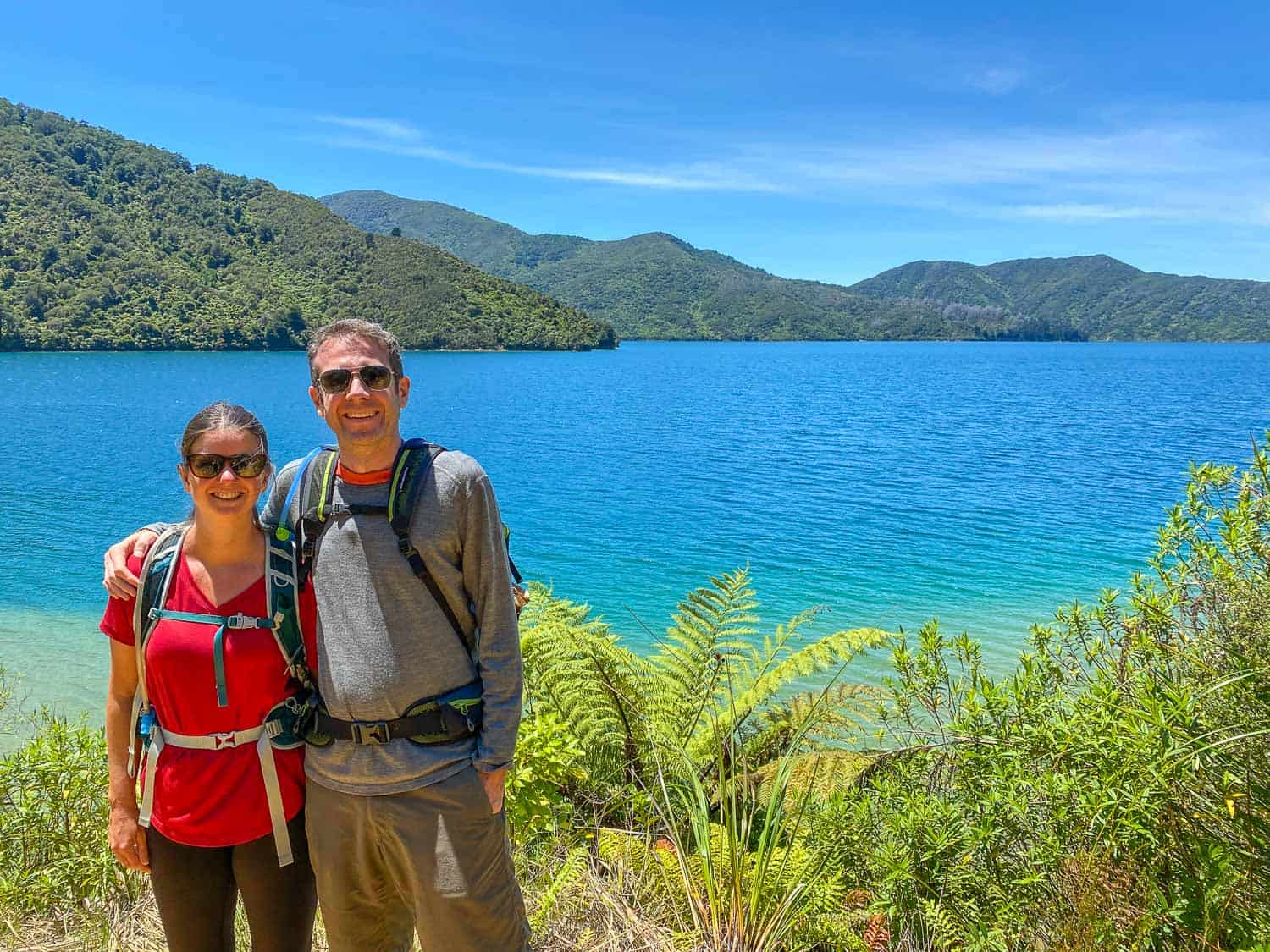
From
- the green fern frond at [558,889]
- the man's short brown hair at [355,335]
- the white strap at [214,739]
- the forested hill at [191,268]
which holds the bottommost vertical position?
the green fern frond at [558,889]

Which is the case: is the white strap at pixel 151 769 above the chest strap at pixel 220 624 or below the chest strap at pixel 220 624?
below

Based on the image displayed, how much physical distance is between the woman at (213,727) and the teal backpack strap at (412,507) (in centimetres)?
35

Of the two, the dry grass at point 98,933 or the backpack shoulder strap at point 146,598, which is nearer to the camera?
the backpack shoulder strap at point 146,598

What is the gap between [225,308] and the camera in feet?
331

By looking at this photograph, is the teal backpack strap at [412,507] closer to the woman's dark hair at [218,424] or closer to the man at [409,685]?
the man at [409,685]

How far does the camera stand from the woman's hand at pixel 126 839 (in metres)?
2.06

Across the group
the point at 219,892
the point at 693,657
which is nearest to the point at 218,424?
the point at 219,892

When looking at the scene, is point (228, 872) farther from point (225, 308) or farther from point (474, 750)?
point (225, 308)

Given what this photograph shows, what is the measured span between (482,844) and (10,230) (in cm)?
12881

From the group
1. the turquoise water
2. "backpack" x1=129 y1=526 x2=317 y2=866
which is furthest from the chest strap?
the turquoise water

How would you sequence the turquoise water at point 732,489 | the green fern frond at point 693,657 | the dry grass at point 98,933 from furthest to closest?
the turquoise water at point 732,489
the green fern frond at point 693,657
the dry grass at point 98,933

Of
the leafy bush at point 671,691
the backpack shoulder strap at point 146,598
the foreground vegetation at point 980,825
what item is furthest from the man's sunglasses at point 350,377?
the leafy bush at point 671,691

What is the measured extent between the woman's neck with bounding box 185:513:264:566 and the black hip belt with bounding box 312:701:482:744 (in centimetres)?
51

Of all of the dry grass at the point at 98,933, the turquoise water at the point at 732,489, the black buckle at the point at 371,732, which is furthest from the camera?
the turquoise water at the point at 732,489
